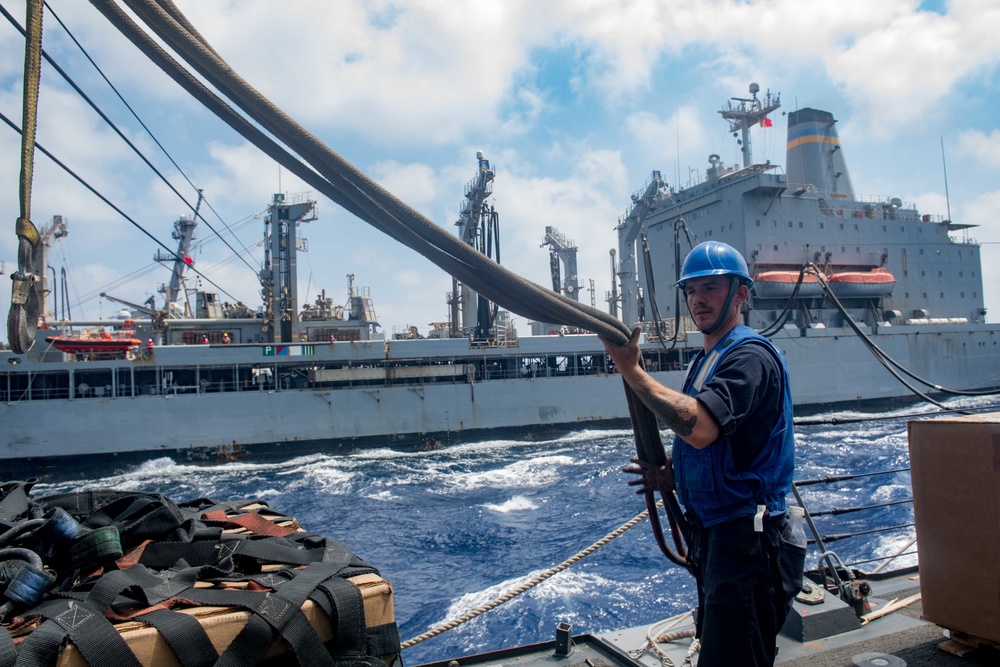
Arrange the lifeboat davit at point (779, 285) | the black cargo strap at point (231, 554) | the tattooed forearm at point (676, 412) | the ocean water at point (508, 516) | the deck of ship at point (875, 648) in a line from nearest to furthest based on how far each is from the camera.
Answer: the tattooed forearm at point (676, 412)
the black cargo strap at point (231, 554)
the deck of ship at point (875, 648)
the ocean water at point (508, 516)
the lifeboat davit at point (779, 285)

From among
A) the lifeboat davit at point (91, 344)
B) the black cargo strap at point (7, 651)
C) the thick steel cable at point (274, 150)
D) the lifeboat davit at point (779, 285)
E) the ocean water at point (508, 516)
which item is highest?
the lifeboat davit at point (779, 285)

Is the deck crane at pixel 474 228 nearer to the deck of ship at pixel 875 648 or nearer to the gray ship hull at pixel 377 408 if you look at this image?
the gray ship hull at pixel 377 408

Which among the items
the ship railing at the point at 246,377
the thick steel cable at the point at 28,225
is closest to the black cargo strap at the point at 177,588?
the thick steel cable at the point at 28,225

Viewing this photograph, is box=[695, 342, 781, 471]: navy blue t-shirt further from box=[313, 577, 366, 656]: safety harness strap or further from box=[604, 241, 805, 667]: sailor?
box=[313, 577, 366, 656]: safety harness strap

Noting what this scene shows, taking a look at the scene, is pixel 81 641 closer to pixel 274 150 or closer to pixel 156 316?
pixel 274 150

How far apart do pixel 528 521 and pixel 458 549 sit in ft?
5.70

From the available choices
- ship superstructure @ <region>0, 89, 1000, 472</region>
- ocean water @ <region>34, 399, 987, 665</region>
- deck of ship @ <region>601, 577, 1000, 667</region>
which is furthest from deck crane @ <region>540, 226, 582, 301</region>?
deck of ship @ <region>601, 577, 1000, 667</region>

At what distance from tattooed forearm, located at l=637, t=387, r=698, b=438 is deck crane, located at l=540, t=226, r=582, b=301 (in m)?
27.4

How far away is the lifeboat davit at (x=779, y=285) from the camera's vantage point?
23.0 m

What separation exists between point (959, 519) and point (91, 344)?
20.5 meters

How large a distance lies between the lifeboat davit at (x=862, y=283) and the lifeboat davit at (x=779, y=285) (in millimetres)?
811

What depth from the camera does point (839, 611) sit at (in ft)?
7.88

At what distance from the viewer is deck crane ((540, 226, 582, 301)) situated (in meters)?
29.0

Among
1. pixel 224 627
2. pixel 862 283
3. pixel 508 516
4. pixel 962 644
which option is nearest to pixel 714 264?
pixel 224 627
